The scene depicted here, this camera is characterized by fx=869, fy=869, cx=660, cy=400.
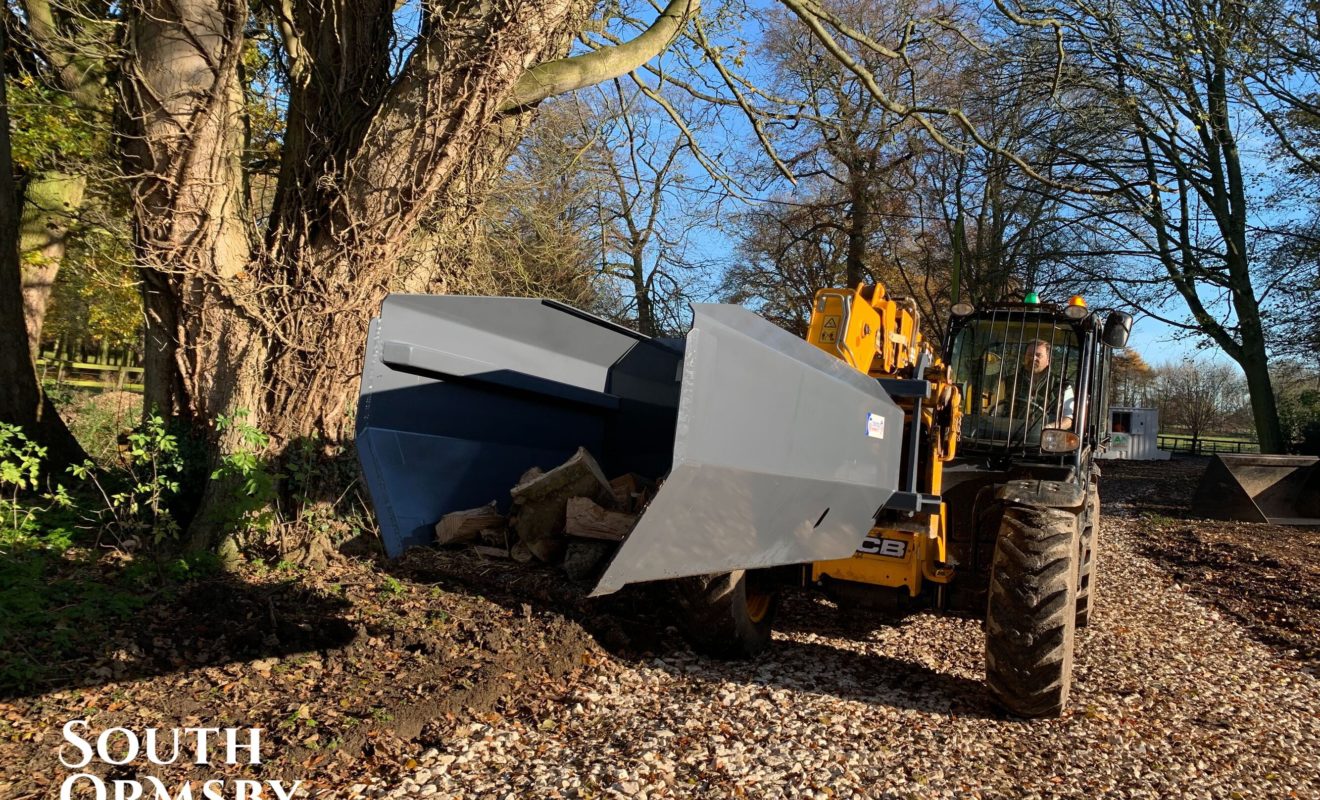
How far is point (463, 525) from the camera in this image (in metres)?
4.21

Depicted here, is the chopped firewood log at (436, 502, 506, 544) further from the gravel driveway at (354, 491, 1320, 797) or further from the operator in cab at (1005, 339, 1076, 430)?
the operator in cab at (1005, 339, 1076, 430)

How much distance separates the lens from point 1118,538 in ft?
35.1

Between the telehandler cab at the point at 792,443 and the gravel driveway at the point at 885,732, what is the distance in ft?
0.99

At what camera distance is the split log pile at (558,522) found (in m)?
4.24

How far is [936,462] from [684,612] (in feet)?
5.12

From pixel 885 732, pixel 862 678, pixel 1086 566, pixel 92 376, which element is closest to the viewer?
pixel 885 732

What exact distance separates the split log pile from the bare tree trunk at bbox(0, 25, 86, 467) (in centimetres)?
446

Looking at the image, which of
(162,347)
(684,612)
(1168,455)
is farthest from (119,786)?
(1168,455)

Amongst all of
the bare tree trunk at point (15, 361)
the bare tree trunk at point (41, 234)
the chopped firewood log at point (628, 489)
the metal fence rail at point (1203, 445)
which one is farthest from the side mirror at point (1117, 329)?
the metal fence rail at point (1203, 445)

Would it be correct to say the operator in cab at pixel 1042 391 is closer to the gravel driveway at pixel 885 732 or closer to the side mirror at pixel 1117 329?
the side mirror at pixel 1117 329

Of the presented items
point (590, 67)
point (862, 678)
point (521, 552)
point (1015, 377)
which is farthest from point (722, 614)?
point (590, 67)

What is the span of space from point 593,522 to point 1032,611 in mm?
2119

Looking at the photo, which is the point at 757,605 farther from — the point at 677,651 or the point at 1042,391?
the point at 1042,391

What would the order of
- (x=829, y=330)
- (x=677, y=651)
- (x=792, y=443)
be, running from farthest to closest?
(x=677, y=651) < (x=829, y=330) < (x=792, y=443)
